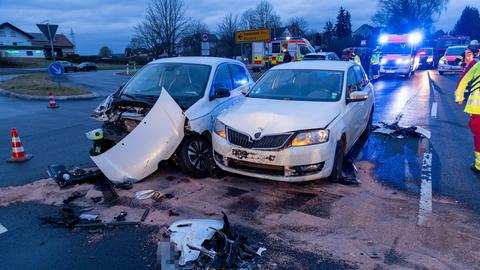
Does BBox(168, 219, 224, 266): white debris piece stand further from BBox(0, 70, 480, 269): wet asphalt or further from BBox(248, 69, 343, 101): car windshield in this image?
BBox(248, 69, 343, 101): car windshield

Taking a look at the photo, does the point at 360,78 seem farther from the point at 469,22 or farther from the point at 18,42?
the point at 469,22

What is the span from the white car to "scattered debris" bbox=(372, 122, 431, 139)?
8.64 ft

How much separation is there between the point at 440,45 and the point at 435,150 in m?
38.9

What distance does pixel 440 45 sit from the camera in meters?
39.3

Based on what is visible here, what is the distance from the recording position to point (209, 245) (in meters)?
3.33

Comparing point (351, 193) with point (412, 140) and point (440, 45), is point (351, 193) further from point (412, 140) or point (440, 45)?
point (440, 45)

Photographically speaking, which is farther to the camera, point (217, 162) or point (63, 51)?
point (63, 51)

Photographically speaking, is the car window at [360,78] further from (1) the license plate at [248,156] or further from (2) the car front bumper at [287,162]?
(1) the license plate at [248,156]

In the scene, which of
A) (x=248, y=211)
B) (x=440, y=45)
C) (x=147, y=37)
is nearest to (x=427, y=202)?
(x=248, y=211)

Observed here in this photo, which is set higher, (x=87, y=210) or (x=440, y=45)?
(x=440, y=45)

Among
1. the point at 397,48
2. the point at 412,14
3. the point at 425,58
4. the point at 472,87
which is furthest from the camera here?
the point at 412,14

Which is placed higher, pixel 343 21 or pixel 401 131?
pixel 343 21

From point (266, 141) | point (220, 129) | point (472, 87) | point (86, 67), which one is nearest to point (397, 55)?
point (472, 87)

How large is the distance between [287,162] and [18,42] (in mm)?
84149
